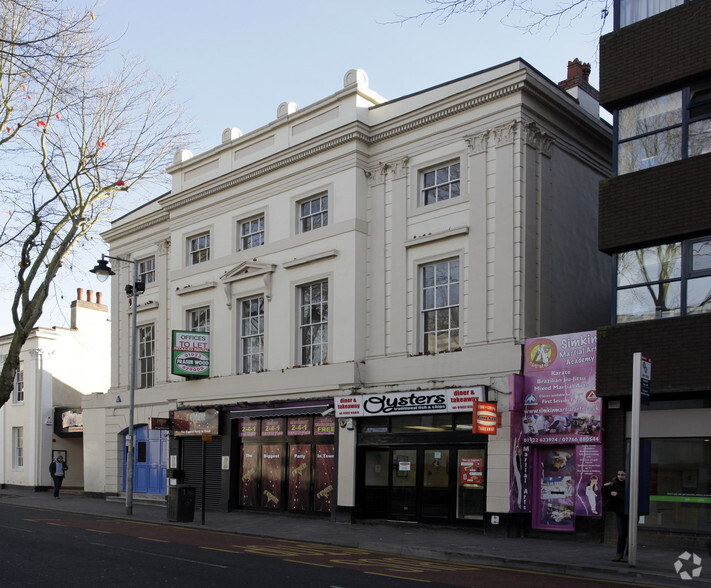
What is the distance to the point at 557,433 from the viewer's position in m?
17.4

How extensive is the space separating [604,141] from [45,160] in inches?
614

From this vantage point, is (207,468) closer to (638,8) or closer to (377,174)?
(377,174)

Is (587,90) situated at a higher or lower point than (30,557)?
higher

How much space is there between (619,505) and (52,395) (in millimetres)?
29445

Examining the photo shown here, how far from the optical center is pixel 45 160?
2355cm

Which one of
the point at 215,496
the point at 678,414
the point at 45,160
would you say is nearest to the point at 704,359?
the point at 678,414

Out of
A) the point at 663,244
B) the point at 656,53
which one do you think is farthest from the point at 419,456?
the point at 656,53

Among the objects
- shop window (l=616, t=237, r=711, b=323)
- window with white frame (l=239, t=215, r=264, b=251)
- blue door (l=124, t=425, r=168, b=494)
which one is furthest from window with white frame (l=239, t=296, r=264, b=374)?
shop window (l=616, t=237, r=711, b=323)

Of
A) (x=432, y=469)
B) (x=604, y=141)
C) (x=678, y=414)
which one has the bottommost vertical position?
(x=432, y=469)

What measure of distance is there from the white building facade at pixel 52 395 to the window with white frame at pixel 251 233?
13680 mm

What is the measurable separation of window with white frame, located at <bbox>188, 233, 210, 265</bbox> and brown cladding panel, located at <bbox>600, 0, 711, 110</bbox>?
14342mm

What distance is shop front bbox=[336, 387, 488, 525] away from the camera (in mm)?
18703

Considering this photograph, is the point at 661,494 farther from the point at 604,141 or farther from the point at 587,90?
the point at 587,90

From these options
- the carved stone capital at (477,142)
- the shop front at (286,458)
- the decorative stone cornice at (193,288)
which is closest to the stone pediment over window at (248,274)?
the decorative stone cornice at (193,288)
